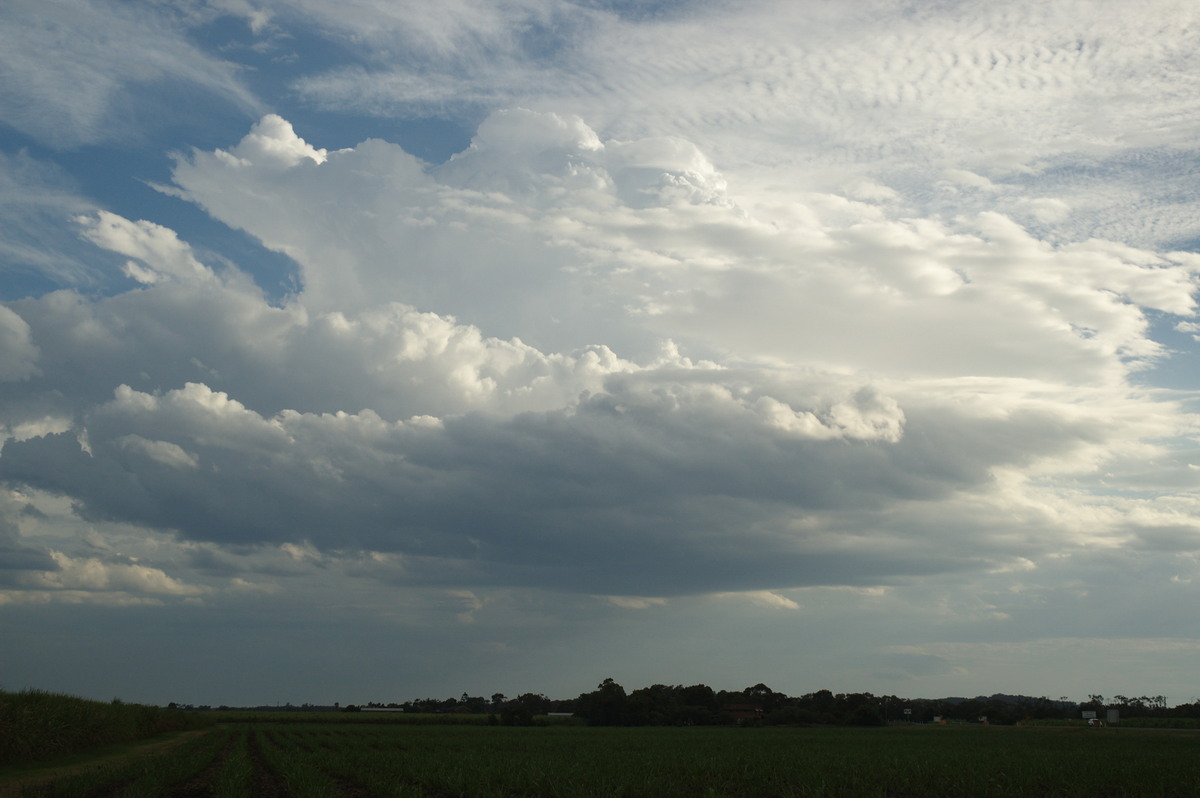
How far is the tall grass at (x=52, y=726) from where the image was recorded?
34.7 meters

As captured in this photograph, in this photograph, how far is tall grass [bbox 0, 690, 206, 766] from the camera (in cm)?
3472

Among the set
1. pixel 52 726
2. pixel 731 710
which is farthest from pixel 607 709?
pixel 52 726

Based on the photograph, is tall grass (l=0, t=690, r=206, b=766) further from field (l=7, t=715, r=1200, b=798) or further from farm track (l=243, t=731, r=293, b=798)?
farm track (l=243, t=731, r=293, b=798)

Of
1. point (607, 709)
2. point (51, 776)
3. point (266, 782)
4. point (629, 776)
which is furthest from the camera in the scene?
point (607, 709)

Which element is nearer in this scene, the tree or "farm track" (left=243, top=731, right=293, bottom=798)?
"farm track" (left=243, top=731, right=293, bottom=798)

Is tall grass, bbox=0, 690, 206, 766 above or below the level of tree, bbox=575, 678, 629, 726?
above

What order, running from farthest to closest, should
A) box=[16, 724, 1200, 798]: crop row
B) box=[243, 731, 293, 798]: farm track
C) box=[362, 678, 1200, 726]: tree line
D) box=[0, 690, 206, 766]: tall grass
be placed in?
1. box=[362, 678, 1200, 726]: tree line
2. box=[0, 690, 206, 766]: tall grass
3. box=[16, 724, 1200, 798]: crop row
4. box=[243, 731, 293, 798]: farm track

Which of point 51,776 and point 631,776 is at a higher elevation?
point 631,776

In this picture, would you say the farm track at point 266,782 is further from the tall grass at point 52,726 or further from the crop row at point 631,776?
the tall grass at point 52,726

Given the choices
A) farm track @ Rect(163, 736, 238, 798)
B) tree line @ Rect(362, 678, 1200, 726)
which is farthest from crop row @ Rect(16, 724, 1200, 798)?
tree line @ Rect(362, 678, 1200, 726)

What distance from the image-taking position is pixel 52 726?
38.2m

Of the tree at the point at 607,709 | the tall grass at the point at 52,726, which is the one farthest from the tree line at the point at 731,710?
the tall grass at the point at 52,726

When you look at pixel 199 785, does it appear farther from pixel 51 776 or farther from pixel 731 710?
pixel 731 710

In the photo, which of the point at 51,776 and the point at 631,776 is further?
the point at 631,776
